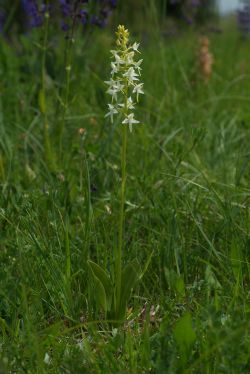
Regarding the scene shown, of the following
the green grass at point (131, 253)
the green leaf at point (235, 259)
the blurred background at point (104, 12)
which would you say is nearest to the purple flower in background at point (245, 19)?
the blurred background at point (104, 12)

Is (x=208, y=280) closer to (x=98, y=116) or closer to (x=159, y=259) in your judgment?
(x=159, y=259)

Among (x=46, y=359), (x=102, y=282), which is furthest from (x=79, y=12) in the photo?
(x=46, y=359)

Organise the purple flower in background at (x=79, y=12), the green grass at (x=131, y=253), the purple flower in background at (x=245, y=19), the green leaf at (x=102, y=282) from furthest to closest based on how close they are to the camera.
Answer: the purple flower in background at (x=245, y=19), the purple flower in background at (x=79, y=12), the green leaf at (x=102, y=282), the green grass at (x=131, y=253)

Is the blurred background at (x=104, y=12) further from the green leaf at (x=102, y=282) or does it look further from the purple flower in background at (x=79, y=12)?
the green leaf at (x=102, y=282)

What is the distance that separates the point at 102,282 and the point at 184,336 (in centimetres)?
34

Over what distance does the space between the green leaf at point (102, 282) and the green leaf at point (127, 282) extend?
36 millimetres

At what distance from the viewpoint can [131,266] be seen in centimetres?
171

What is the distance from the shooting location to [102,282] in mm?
1761

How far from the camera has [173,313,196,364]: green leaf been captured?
1.50 m

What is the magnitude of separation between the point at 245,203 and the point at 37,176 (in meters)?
0.85

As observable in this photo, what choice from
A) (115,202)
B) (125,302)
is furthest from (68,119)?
(125,302)

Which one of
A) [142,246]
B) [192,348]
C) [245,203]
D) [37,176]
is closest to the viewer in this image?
[192,348]

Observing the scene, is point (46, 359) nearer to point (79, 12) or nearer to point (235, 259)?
point (235, 259)

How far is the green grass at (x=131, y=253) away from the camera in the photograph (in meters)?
1.49
